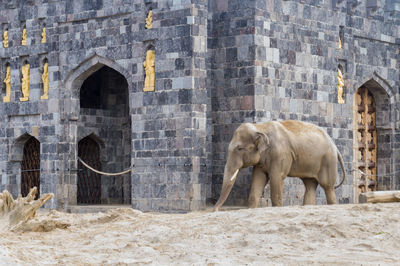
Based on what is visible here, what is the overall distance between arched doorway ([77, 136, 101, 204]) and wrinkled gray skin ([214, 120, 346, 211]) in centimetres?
719

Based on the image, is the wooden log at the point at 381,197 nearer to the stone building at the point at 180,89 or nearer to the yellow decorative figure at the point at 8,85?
the stone building at the point at 180,89

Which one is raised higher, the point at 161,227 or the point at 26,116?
the point at 26,116

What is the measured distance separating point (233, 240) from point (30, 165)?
12.0m

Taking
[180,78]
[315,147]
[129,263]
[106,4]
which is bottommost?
[129,263]

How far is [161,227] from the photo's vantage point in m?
14.1

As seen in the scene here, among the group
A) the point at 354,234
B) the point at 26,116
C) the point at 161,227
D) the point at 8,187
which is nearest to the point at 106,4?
the point at 26,116

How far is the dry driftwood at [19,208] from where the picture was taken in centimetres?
1505

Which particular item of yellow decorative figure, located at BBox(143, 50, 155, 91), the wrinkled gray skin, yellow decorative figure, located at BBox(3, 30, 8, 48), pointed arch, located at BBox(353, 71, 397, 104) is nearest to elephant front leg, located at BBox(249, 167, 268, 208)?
the wrinkled gray skin

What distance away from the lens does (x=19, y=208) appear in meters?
15.2

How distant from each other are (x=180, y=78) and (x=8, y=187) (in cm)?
633

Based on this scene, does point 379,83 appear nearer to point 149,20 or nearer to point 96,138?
point 149,20

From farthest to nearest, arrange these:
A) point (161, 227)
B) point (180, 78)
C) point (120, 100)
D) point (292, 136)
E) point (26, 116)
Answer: point (120, 100) → point (26, 116) → point (180, 78) → point (292, 136) → point (161, 227)

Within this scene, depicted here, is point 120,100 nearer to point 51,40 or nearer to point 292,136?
point 51,40

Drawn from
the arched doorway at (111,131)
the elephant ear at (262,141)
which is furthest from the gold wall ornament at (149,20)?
the elephant ear at (262,141)
